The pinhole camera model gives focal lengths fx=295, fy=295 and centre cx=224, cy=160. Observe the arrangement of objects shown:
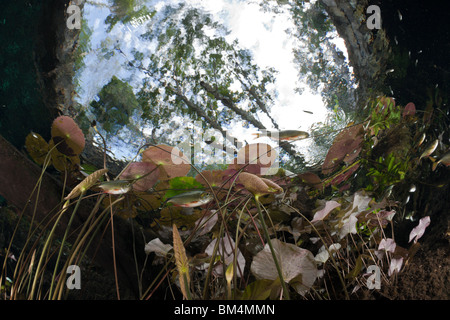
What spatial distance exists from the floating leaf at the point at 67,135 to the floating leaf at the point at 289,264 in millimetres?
402

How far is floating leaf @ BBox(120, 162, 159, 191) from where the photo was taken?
1.60 ft

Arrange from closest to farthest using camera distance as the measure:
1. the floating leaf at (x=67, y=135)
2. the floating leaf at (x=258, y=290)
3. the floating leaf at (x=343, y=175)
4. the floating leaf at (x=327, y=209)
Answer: the floating leaf at (x=258, y=290), the floating leaf at (x=327, y=209), the floating leaf at (x=67, y=135), the floating leaf at (x=343, y=175)

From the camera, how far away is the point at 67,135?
21.0 inches

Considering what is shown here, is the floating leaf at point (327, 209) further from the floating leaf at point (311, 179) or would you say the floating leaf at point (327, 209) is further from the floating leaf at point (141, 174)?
A: the floating leaf at point (141, 174)

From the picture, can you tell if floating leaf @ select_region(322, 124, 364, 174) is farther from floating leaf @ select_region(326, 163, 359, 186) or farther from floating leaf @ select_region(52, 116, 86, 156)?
floating leaf @ select_region(52, 116, 86, 156)

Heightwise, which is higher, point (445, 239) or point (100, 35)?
point (100, 35)

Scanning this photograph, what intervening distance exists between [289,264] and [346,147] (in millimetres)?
316

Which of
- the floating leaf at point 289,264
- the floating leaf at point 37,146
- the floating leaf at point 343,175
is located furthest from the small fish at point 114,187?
the floating leaf at point 343,175

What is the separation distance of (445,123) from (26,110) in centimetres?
89

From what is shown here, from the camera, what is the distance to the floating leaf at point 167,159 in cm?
50

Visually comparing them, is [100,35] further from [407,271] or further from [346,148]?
[407,271]
